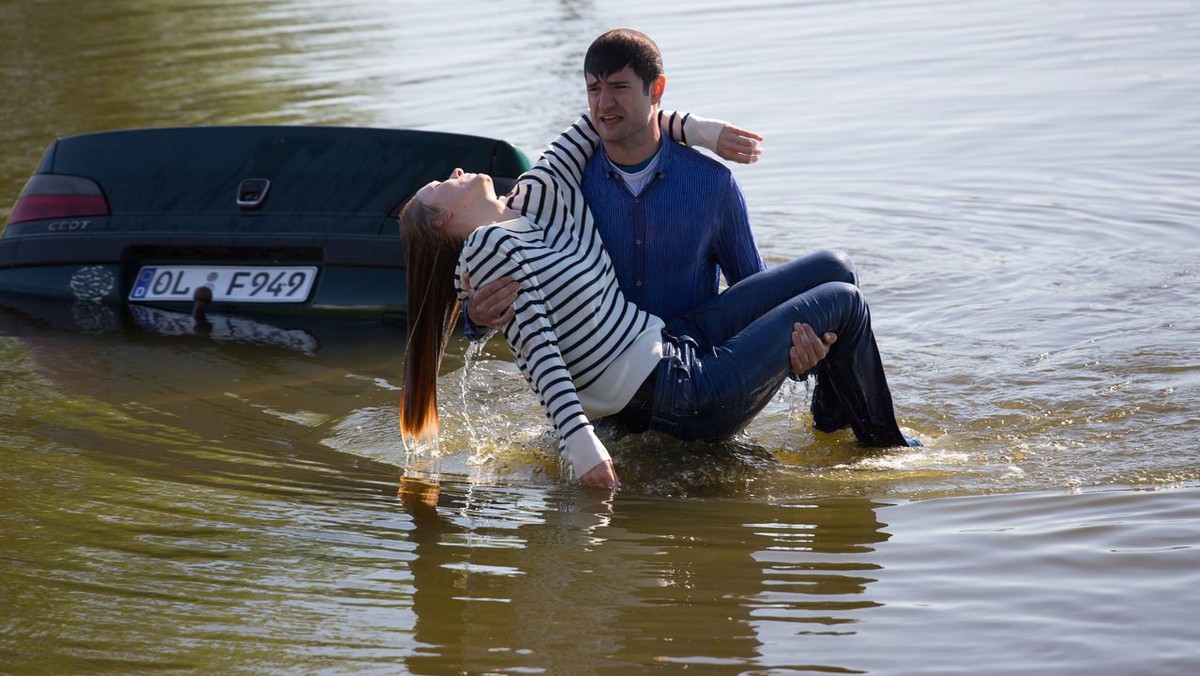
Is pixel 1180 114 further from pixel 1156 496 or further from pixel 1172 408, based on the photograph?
pixel 1156 496

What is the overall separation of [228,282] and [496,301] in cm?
239

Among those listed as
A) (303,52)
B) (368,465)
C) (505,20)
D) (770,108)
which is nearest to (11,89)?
(303,52)

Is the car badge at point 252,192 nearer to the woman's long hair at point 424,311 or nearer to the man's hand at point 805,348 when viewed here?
the woman's long hair at point 424,311

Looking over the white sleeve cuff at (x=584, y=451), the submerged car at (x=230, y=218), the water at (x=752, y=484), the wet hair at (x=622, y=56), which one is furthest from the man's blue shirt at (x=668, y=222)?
the submerged car at (x=230, y=218)

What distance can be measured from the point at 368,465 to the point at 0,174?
5.81m

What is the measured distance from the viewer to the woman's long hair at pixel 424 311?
14.0 feet

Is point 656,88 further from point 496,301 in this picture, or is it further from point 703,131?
point 496,301

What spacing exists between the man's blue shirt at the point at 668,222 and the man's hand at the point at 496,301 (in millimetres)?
532

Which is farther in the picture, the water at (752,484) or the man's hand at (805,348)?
the man's hand at (805,348)

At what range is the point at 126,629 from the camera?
10.5 ft

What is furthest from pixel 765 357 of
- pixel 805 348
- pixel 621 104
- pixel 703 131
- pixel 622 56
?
pixel 622 56

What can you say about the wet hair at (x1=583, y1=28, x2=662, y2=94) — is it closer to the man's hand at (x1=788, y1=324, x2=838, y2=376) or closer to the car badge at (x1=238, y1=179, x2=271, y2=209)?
the man's hand at (x1=788, y1=324, x2=838, y2=376)

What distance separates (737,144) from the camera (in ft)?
14.9

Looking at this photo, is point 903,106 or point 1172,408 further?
point 903,106
